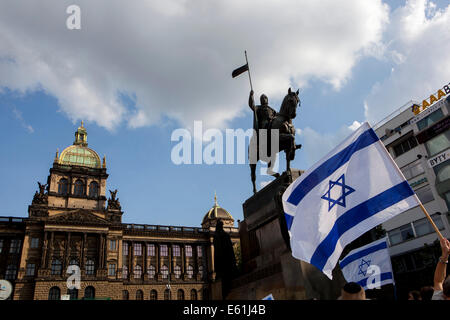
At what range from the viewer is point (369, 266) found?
27.1 feet

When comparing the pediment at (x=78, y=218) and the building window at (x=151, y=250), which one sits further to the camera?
the building window at (x=151, y=250)

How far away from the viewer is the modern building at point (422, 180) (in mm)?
31281

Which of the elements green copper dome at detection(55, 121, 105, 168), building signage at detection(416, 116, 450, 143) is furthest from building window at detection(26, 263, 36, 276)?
building signage at detection(416, 116, 450, 143)

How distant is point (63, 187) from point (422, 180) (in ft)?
201

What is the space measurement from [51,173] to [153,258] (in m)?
25.7

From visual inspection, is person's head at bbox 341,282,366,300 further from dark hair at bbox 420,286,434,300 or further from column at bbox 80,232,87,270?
column at bbox 80,232,87,270

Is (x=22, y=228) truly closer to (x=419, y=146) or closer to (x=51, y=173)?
(x=51, y=173)

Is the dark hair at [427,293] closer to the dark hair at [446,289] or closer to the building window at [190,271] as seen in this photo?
the dark hair at [446,289]

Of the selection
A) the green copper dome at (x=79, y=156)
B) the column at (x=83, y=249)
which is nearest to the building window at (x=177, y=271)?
the column at (x=83, y=249)

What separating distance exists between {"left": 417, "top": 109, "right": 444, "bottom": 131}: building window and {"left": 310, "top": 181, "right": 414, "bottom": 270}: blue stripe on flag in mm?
32065

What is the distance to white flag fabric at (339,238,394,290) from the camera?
26.4 ft

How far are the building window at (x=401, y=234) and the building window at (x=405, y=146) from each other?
307 inches

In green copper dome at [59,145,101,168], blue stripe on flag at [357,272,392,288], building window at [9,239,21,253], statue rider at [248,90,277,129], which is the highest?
green copper dome at [59,145,101,168]
